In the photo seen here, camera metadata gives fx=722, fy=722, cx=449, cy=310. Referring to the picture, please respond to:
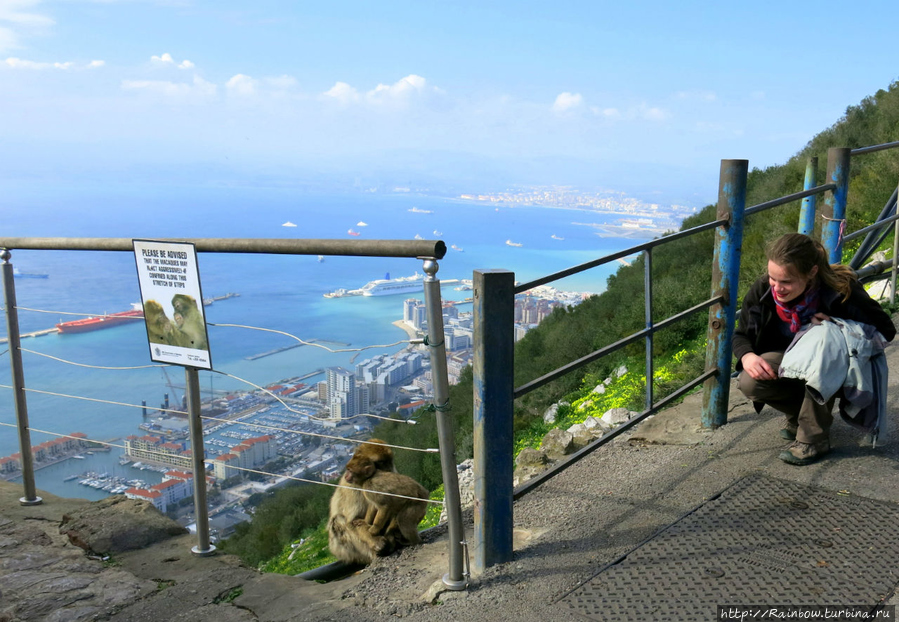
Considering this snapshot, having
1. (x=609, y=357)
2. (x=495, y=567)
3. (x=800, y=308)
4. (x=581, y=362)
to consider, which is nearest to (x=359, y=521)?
(x=495, y=567)

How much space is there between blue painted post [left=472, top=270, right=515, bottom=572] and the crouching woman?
61.2 inches

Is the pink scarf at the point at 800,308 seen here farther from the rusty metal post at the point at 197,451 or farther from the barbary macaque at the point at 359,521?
the rusty metal post at the point at 197,451

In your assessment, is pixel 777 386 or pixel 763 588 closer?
pixel 763 588

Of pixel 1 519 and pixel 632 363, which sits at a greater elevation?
pixel 1 519

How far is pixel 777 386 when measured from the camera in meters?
3.65

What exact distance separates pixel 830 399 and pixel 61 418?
4691mm

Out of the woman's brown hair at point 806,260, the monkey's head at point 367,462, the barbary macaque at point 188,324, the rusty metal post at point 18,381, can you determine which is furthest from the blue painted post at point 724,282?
the rusty metal post at point 18,381

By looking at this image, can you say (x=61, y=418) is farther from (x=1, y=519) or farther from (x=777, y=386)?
(x=777, y=386)

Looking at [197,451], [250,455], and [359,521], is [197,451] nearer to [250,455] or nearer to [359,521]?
[250,455]

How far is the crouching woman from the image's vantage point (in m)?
3.37

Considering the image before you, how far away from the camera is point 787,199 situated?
4047mm

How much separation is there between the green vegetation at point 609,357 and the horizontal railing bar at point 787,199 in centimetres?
205

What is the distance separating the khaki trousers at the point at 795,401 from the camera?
11.6 feet

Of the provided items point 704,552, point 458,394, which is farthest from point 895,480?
point 458,394
